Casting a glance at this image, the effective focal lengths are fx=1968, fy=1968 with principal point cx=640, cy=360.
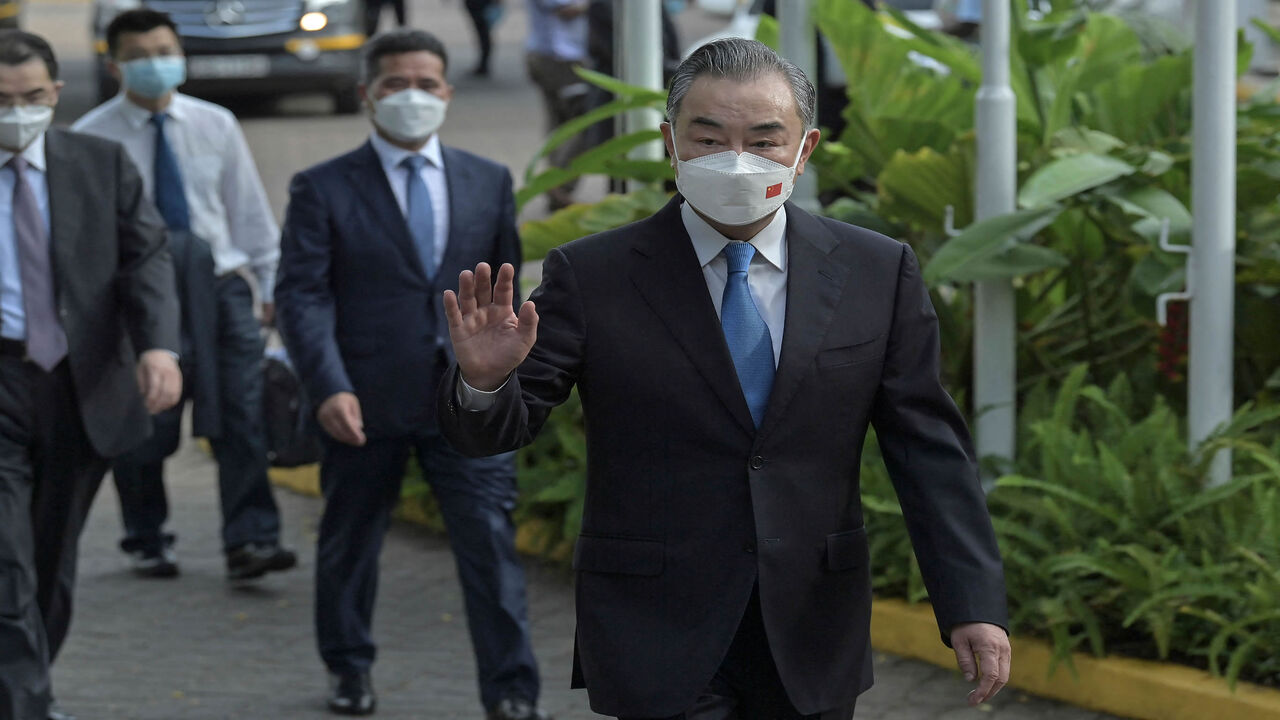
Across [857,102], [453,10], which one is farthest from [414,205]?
[453,10]

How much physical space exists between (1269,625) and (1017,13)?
2644 millimetres

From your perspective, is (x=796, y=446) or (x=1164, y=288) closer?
(x=796, y=446)

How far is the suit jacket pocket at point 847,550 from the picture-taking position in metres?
3.30

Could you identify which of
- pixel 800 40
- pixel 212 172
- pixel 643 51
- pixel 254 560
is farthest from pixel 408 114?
pixel 643 51

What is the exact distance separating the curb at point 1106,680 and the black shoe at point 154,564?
8.94 ft

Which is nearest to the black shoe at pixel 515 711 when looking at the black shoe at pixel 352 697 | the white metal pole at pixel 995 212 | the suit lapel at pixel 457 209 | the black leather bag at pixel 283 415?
the black shoe at pixel 352 697

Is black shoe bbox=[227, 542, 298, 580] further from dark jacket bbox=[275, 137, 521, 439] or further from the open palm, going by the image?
the open palm

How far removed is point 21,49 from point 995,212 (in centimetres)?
301

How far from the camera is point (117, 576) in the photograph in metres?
A: 7.27

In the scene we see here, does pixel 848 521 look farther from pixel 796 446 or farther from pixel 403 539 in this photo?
pixel 403 539

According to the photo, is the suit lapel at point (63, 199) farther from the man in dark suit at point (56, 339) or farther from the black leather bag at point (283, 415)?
the black leather bag at point (283, 415)

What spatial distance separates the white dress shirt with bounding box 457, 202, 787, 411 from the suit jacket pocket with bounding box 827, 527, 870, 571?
32 cm

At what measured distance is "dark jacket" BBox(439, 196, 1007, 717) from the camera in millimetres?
3219

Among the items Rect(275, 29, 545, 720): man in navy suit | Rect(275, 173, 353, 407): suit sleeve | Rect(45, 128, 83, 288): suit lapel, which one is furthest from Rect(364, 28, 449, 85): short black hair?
Rect(45, 128, 83, 288): suit lapel
